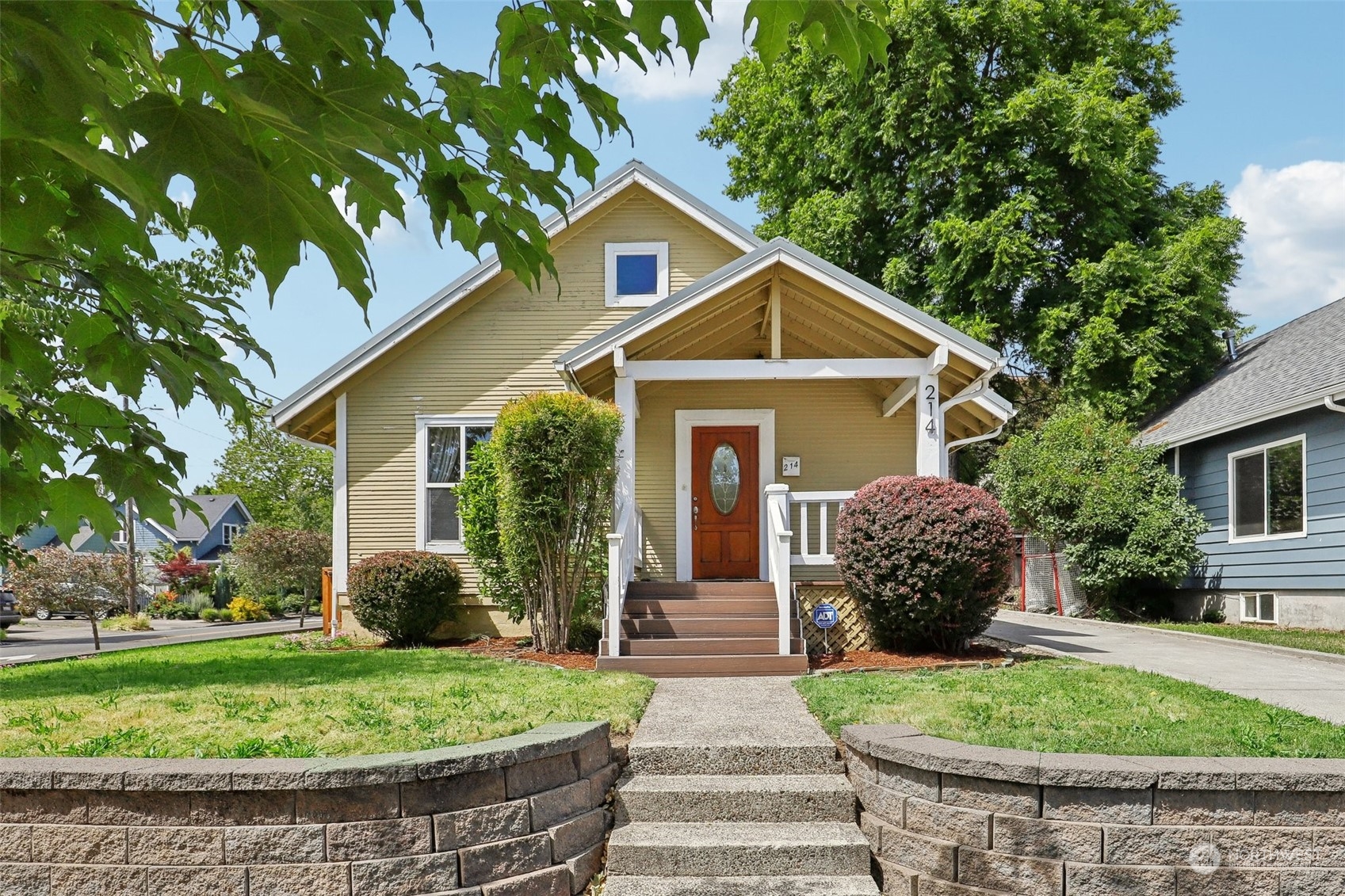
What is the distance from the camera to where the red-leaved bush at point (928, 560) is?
8750 mm

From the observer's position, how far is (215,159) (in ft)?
5.41

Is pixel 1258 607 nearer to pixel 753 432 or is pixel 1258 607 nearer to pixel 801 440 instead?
pixel 801 440

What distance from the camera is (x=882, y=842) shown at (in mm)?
4852

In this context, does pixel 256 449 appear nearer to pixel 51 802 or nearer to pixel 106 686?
pixel 106 686

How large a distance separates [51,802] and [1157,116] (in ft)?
90.0

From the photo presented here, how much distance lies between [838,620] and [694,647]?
1.93m

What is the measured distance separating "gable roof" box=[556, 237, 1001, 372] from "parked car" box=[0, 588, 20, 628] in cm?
2555

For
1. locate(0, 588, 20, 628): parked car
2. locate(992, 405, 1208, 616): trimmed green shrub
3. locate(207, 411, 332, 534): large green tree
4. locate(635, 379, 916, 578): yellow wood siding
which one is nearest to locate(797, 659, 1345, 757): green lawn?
locate(635, 379, 916, 578): yellow wood siding

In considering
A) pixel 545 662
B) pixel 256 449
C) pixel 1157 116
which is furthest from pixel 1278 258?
pixel 256 449

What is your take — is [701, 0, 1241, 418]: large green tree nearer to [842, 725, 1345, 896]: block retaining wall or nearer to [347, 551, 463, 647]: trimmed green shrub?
[347, 551, 463, 647]: trimmed green shrub

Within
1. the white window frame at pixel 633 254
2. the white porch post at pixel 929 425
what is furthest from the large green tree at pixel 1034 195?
the white porch post at pixel 929 425

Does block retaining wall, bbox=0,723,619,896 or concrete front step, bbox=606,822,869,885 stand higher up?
block retaining wall, bbox=0,723,619,896

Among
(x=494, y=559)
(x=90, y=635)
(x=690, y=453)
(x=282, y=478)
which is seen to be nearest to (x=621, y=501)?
(x=494, y=559)

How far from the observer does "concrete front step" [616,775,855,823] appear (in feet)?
17.0
